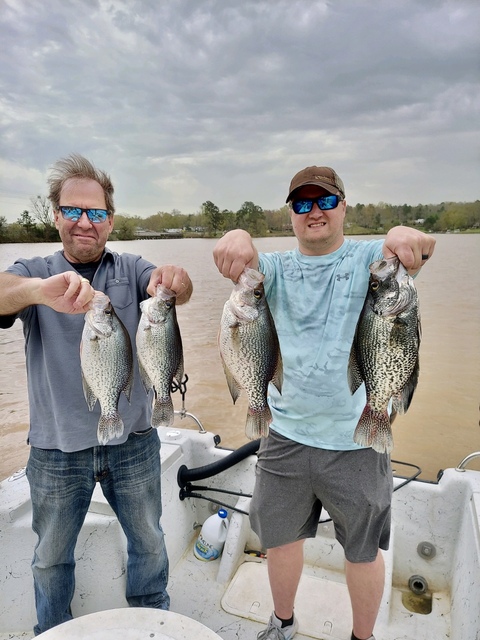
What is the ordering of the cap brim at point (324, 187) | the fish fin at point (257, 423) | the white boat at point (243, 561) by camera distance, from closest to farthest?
1. the fish fin at point (257, 423)
2. the cap brim at point (324, 187)
3. the white boat at point (243, 561)

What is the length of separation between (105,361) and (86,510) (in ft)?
3.42

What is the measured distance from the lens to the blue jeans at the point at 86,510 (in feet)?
8.45

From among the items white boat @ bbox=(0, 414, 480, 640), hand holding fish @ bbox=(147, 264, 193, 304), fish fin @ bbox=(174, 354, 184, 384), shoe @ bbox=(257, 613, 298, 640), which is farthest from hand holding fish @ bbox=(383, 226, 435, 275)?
shoe @ bbox=(257, 613, 298, 640)

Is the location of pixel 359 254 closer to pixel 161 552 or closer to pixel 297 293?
pixel 297 293

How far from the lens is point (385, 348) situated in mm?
1975

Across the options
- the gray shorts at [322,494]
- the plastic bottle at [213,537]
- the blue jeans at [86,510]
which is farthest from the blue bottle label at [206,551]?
the gray shorts at [322,494]

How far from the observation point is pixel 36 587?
2725 millimetres

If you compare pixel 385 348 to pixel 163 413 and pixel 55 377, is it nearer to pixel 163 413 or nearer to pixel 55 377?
pixel 163 413

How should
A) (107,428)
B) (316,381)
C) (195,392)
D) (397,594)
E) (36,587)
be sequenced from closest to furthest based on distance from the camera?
(107,428) → (316,381) → (36,587) → (397,594) → (195,392)

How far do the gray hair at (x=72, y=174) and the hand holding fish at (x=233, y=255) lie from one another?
1.02 meters

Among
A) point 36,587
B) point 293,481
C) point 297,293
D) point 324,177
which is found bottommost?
point 36,587

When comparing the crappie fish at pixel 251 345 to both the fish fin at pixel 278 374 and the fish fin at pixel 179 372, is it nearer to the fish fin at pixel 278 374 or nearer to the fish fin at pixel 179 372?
the fish fin at pixel 278 374

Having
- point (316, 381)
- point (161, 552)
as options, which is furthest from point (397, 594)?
point (316, 381)

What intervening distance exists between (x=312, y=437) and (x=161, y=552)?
133 centimetres
